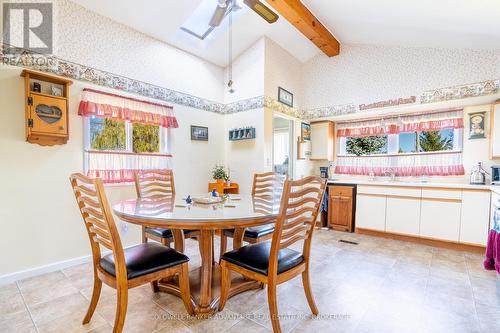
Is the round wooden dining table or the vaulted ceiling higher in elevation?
the vaulted ceiling

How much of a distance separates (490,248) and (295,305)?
1.91m

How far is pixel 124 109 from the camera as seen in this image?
9.78 feet

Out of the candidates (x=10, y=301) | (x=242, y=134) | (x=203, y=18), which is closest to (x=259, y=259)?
(x=10, y=301)

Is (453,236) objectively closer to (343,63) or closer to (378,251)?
(378,251)

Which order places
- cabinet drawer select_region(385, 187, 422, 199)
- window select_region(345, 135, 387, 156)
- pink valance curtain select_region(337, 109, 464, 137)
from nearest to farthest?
cabinet drawer select_region(385, 187, 422, 199) → pink valance curtain select_region(337, 109, 464, 137) → window select_region(345, 135, 387, 156)

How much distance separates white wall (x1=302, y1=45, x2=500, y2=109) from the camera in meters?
3.22

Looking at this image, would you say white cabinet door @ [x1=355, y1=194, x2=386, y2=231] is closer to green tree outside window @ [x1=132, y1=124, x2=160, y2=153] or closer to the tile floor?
the tile floor

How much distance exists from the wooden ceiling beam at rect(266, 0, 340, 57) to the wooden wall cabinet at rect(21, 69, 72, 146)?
8.00 ft

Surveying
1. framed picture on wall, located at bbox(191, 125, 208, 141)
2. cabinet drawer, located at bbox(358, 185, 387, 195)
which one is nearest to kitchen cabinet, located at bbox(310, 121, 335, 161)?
cabinet drawer, located at bbox(358, 185, 387, 195)

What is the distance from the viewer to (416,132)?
158 inches

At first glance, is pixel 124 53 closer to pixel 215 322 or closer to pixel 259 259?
pixel 259 259

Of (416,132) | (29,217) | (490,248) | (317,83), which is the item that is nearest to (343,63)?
(317,83)

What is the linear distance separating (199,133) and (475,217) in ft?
12.9

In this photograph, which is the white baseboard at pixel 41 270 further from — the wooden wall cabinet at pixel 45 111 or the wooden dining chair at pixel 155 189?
the wooden wall cabinet at pixel 45 111
